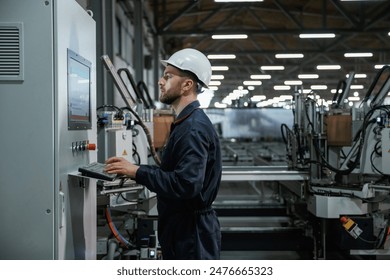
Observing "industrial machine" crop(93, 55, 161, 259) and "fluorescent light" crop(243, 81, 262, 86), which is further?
"fluorescent light" crop(243, 81, 262, 86)

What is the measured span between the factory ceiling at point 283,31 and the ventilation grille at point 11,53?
6.60 meters

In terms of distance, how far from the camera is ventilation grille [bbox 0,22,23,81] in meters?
1.40

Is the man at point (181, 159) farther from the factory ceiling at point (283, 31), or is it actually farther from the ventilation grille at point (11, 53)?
the factory ceiling at point (283, 31)

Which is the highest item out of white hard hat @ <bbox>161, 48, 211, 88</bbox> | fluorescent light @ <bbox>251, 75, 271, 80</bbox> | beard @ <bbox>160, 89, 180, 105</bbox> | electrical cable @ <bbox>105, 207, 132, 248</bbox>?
fluorescent light @ <bbox>251, 75, 271, 80</bbox>

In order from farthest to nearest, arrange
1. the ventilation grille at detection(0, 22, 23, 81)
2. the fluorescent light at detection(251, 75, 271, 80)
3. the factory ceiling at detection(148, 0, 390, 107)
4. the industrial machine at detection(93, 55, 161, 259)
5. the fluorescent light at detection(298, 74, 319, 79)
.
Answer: the fluorescent light at detection(251, 75, 271, 80)
the fluorescent light at detection(298, 74, 319, 79)
the factory ceiling at detection(148, 0, 390, 107)
the industrial machine at detection(93, 55, 161, 259)
the ventilation grille at detection(0, 22, 23, 81)

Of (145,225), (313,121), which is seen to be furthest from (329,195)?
(145,225)

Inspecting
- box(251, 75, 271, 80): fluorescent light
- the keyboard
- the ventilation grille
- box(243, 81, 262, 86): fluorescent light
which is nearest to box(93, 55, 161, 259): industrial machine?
the keyboard

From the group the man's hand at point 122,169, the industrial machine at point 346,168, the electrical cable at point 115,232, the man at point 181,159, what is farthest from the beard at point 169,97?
the industrial machine at point 346,168

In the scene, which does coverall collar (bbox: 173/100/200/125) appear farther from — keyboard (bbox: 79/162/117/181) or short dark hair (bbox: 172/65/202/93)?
keyboard (bbox: 79/162/117/181)

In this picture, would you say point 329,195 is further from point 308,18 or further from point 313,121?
point 308,18

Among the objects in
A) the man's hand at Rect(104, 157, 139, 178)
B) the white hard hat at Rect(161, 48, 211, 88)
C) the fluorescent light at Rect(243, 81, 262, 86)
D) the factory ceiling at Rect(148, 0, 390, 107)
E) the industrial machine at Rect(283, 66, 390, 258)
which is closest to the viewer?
the man's hand at Rect(104, 157, 139, 178)

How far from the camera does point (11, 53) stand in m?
1.40

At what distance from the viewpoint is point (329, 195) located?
11.5ft
